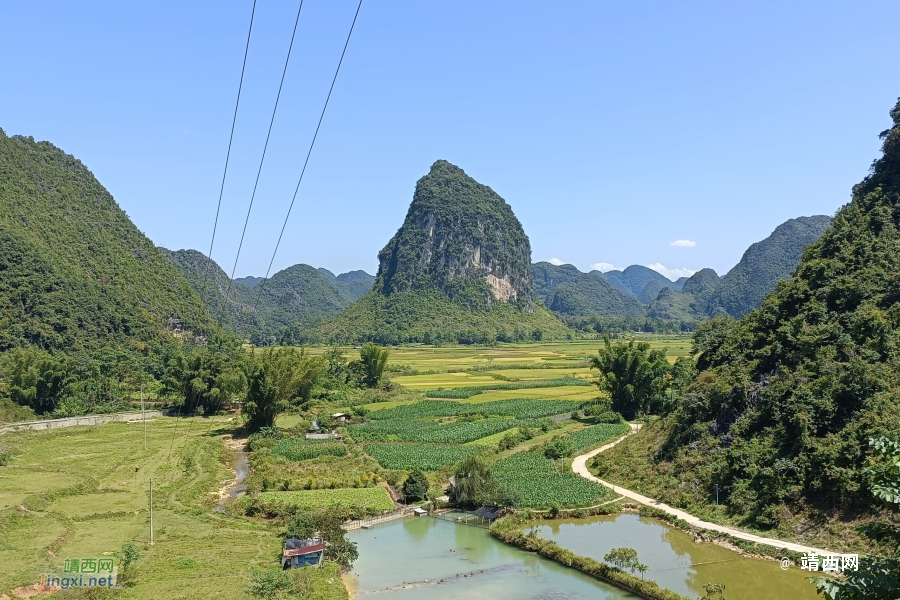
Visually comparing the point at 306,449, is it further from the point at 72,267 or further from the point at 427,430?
the point at 72,267

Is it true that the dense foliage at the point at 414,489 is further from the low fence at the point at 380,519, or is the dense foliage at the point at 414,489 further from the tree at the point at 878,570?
the tree at the point at 878,570

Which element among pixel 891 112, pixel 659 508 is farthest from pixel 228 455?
pixel 891 112

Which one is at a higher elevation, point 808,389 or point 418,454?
point 808,389

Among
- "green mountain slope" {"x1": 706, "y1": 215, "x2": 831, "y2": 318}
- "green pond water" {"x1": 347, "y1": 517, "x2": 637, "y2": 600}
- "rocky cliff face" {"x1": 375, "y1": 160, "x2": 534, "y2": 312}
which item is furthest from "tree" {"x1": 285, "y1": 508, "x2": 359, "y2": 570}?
"green mountain slope" {"x1": 706, "y1": 215, "x2": 831, "y2": 318}

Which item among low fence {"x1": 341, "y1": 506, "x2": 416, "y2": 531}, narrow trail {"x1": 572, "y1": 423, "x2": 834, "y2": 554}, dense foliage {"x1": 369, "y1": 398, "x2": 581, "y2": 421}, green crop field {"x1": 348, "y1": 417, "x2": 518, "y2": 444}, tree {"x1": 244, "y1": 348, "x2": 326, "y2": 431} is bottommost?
low fence {"x1": 341, "y1": 506, "x2": 416, "y2": 531}

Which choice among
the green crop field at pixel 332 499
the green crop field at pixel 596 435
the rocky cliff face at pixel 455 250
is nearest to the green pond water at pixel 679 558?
the green crop field at pixel 332 499

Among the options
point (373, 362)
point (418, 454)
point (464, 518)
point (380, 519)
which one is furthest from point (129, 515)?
point (373, 362)

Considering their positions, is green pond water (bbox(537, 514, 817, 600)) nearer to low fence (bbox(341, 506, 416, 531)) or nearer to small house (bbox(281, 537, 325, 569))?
low fence (bbox(341, 506, 416, 531))
